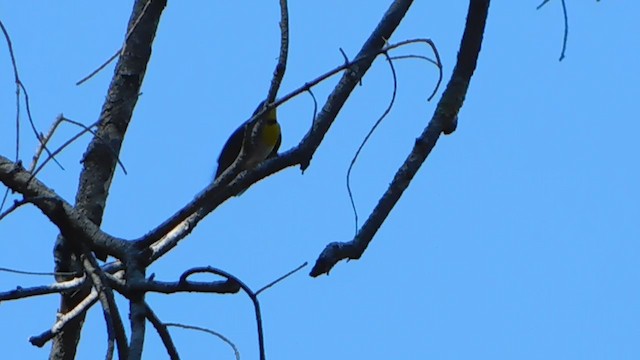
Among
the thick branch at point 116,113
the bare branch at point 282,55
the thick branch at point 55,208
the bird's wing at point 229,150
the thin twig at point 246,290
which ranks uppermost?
the bird's wing at point 229,150

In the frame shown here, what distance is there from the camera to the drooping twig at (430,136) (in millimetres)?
1967

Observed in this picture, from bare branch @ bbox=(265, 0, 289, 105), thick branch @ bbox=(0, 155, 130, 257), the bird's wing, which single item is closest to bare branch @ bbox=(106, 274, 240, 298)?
thick branch @ bbox=(0, 155, 130, 257)

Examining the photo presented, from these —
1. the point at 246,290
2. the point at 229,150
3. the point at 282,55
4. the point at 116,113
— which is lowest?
the point at 246,290

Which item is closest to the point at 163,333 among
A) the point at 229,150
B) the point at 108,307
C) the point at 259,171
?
the point at 108,307

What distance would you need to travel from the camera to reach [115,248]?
2195 mm

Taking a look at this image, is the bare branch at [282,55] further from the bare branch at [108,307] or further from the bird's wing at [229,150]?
the bird's wing at [229,150]

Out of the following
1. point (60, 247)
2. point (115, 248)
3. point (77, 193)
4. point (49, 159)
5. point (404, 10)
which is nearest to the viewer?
point (49, 159)

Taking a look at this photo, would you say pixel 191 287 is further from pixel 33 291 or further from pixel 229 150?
pixel 229 150

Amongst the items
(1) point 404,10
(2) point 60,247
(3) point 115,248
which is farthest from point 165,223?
(1) point 404,10

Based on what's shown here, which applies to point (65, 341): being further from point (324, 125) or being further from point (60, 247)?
point (324, 125)

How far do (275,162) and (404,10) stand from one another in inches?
15.8

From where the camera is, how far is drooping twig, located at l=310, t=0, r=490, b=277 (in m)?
1.97

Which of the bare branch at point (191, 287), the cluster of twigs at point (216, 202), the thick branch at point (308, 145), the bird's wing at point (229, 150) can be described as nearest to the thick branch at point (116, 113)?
the cluster of twigs at point (216, 202)

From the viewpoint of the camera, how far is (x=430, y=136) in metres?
2.13
